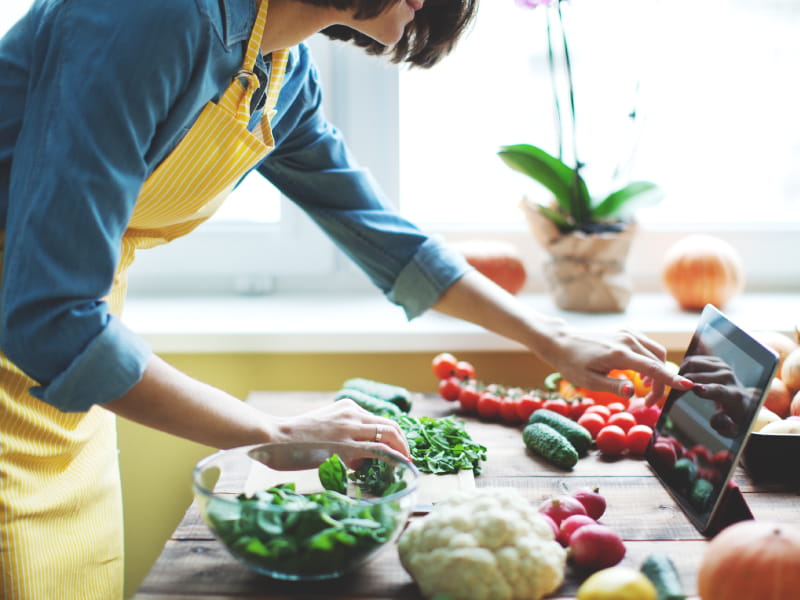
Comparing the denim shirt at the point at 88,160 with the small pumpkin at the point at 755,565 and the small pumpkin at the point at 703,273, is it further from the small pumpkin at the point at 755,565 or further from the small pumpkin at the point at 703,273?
the small pumpkin at the point at 703,273

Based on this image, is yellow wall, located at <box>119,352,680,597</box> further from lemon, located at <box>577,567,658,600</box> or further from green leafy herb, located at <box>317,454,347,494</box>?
lemon, located at <box>577,567,658,600</box>

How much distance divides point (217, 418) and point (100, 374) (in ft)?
0.44

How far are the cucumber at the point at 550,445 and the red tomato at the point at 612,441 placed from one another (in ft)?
0.16

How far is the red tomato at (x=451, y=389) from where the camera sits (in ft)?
4.61

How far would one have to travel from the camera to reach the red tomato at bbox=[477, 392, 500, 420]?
4.39 ft

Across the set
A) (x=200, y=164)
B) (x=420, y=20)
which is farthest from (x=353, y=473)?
(x=420, y=20)

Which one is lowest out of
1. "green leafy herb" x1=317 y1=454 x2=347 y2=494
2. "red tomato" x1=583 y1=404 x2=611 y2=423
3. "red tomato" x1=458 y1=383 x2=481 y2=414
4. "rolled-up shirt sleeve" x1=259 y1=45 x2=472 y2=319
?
"red tomato" x1=458 y1=383 x2=481 y2=414

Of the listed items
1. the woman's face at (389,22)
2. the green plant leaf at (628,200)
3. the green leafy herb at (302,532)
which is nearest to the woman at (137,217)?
the woman's face at (389,22)

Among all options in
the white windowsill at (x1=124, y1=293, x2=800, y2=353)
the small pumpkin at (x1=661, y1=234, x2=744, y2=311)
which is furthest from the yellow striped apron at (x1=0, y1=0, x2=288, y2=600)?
the small pumpkin at (x1=661, y1=234, x2=744, y2=311)

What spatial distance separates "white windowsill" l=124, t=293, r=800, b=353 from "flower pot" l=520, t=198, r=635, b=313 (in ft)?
0.11

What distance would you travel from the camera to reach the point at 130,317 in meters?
1.70

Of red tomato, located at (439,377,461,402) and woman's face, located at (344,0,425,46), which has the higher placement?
woman's face, located at (344,0,425,46)

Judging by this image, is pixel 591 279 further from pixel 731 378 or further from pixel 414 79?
pixel 731 378

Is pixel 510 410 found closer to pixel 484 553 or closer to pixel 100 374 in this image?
pixel 484 553
